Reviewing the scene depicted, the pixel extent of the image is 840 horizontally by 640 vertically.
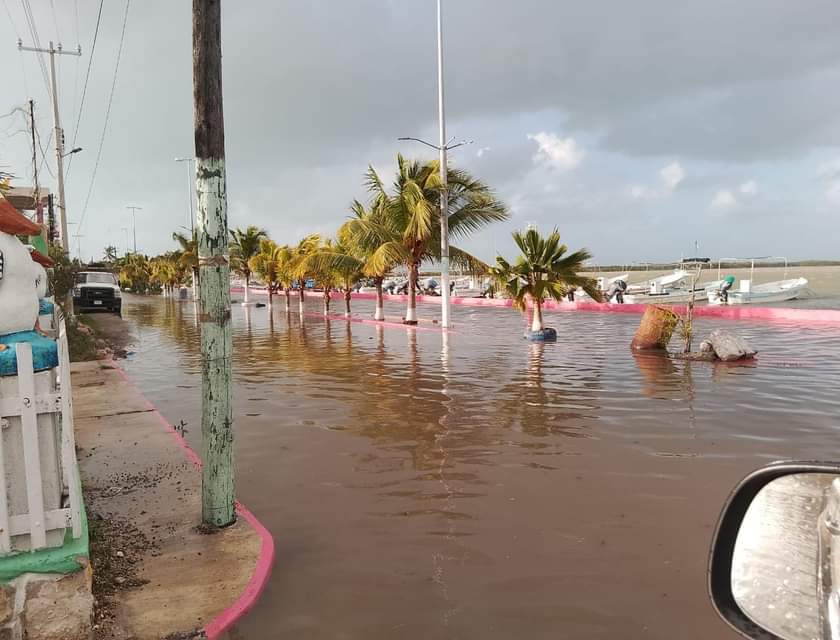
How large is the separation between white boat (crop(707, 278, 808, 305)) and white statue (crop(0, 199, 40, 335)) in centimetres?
4155

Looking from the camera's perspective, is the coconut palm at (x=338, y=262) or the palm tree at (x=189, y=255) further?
the palm tree at (x=189, y=255)

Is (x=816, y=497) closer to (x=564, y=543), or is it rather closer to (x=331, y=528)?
(x=564, y=543)

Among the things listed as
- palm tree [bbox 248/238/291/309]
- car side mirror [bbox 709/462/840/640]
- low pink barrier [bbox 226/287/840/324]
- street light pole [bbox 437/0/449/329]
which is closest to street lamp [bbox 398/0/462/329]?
street light pole [bbox 437/0/449/329]

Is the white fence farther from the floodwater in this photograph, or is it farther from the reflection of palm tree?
the reflection of palm tree

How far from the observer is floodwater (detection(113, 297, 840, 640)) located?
12.5 feet

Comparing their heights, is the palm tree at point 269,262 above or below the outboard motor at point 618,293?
above

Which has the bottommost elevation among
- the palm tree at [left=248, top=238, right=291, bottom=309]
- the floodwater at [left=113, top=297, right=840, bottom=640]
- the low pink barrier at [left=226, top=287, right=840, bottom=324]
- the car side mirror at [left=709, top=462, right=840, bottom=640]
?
the floodwater at [left=113, top=297, right=840, bottom=640]

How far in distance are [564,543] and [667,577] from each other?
78 cm

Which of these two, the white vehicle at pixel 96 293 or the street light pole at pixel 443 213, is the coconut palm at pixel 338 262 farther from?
the white vehicle at pixel 96 293

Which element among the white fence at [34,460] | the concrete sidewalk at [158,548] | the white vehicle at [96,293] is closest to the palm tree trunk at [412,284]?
the white vehicle at [96,293]

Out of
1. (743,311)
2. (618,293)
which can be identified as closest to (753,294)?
(618,293)

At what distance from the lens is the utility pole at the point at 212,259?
14.9 feet

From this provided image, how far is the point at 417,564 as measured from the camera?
4.36 metres

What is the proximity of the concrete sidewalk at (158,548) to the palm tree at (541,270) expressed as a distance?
42.9 ft
